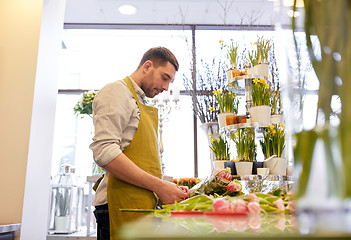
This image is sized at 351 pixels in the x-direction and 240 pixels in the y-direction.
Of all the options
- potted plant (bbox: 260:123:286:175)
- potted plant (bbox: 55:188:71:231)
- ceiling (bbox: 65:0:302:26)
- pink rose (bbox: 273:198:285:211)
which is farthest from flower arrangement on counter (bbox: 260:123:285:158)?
ceiling (bbox: 65:0:302:26)

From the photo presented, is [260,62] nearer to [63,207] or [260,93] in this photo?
[260,93]

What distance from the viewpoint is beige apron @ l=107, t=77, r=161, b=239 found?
1357 millimetres

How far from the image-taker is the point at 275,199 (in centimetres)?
55

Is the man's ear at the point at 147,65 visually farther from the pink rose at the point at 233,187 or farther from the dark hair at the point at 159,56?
the pink rose at the point at 233,187

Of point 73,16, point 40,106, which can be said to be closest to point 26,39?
point 40,106

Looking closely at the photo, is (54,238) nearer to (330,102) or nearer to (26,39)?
(26,39)

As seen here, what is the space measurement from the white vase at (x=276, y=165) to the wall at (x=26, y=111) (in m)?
1.33

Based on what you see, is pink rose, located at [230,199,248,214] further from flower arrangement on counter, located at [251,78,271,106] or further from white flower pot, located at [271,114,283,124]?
white flower pot, located at [271,114,283,124]

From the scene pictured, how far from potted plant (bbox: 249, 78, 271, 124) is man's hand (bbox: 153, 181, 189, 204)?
0.87 meters

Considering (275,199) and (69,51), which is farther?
(69,51)

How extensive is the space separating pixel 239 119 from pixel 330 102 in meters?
1.91

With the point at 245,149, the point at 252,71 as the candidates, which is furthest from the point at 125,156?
the point at 252,71

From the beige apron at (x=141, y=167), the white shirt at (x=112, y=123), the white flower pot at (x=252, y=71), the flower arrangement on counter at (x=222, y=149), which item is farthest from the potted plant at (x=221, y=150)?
the white shirt at (x=112, y=123)

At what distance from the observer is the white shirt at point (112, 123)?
1.31 metres
